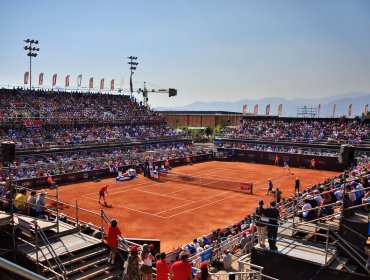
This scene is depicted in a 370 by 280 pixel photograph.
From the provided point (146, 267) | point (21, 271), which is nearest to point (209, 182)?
point (146, 267)

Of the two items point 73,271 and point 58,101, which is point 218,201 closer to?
point 73,271

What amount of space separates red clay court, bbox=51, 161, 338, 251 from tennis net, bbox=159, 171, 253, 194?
34.3 inches

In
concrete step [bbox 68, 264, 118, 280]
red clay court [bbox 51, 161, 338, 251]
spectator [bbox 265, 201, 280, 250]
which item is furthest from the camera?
red clay court [bbox 51, 161, 338, 251]

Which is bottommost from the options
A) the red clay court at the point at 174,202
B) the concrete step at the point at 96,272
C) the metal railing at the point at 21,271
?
the red clay court at the point at 174,202

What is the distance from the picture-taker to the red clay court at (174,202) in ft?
71.9

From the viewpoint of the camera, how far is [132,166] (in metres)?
40.6

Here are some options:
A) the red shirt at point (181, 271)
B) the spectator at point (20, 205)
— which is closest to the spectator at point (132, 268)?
the red shirt at point (181, 271)

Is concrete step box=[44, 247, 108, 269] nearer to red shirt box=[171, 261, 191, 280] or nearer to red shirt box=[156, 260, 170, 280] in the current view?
red shirt box=[156, 260, 170, 280]

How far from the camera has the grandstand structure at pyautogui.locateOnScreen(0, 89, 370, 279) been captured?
406 inches

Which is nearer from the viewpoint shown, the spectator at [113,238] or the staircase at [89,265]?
the staircase at [89,265]

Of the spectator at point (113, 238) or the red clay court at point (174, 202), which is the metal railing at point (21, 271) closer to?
the spectator at point (113, 238)

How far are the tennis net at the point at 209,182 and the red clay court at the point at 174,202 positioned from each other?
2.86 ft

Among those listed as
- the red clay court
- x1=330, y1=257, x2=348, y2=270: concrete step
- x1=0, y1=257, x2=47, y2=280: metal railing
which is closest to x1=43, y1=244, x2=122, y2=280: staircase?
x1=330, y1=257, x2=348, y2=270: concrete step

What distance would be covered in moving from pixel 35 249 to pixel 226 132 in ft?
179
